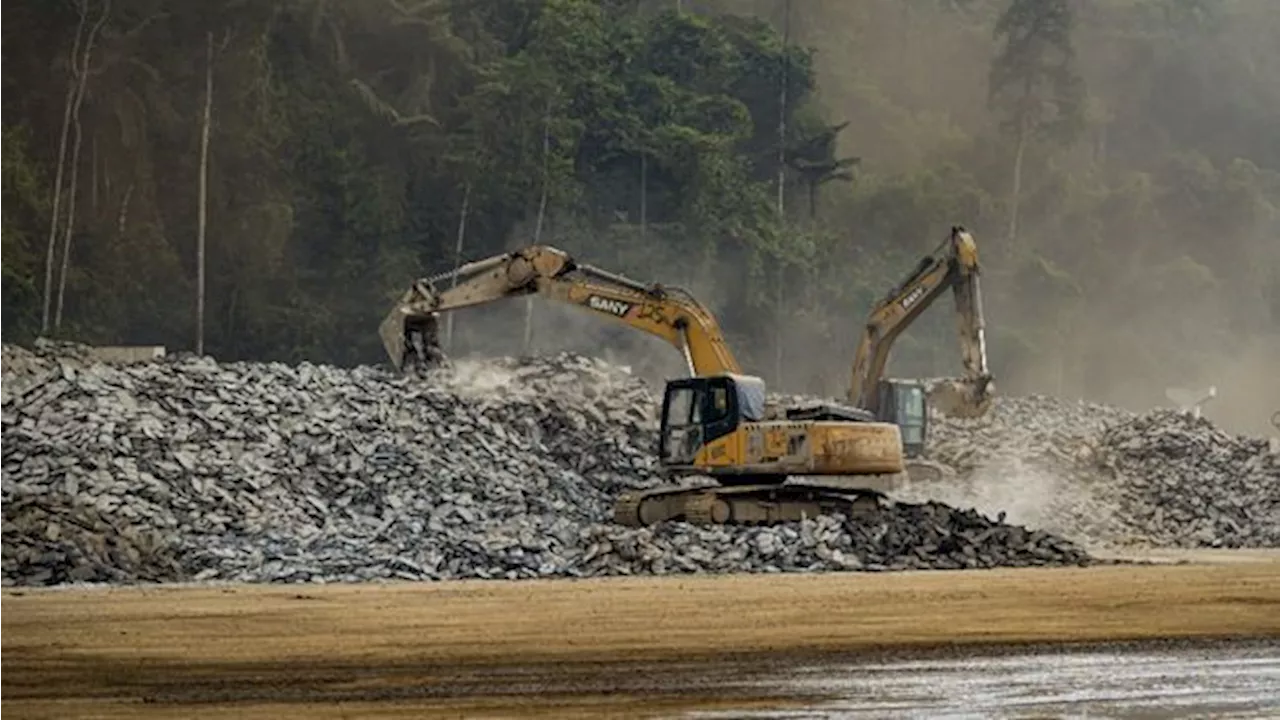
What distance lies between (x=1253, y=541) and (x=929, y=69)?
72803mm

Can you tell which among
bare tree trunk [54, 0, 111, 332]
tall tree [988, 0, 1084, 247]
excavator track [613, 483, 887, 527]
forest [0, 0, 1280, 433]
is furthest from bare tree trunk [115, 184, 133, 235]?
tall tree [988, 0, 1084, 247]

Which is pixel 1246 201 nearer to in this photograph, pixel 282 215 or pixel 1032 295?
pixel 1032 295

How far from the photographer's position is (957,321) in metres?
40.8

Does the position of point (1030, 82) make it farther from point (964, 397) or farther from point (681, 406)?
point (681, 406)

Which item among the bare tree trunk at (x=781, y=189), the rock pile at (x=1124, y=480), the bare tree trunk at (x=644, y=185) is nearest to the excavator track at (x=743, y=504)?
the rock pile at (x=1124, y=480)

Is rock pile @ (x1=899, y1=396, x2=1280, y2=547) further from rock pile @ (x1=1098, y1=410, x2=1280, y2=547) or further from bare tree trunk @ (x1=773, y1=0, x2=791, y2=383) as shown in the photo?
bare tree trunk @ (x1=773, y1=0, x2=791, y2=383)

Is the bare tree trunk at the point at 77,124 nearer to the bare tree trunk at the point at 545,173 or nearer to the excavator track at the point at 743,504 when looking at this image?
the bare tree trunk at the point at 545,173

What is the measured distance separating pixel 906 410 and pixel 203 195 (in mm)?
27640

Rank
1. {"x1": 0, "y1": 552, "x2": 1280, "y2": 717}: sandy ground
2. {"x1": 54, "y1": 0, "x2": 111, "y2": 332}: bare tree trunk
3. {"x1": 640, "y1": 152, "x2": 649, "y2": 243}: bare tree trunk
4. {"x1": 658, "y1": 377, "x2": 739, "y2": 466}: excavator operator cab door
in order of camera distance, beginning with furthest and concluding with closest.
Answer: {"x1": 640, "y1": 152, "x2": 649, "y2": 243}: bare tree trunk < {"x1": 54, "y1": 0, "x2": 111, "y2": 332}: bare tree trunk < {"x1": 658, "y1": 377, "x2": 739, "y2": 466}: excavator operator cab door < {"x1": 0, "y1": 552, "x2": 1280, "y2": 717}: sandy ground

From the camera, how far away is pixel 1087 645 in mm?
15102

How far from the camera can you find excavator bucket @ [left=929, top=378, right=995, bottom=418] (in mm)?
40250

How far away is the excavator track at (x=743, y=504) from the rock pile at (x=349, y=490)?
82cm

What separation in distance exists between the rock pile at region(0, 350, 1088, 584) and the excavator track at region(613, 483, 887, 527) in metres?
0.82

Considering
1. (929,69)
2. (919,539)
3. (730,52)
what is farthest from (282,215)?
(929,69)
